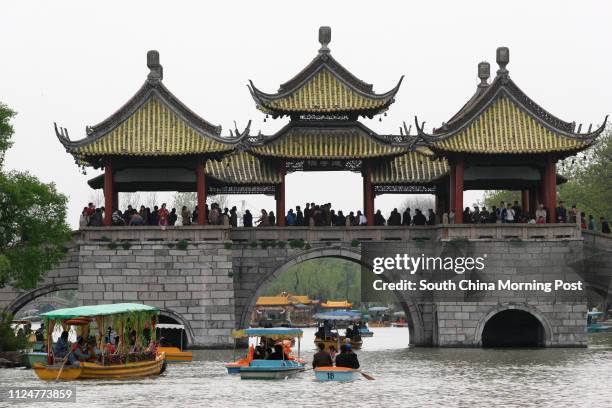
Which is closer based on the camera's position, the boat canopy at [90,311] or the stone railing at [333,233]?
the boat canopy at [90,311]

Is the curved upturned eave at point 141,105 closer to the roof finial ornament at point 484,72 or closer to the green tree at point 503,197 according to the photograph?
the roof finial ornament at point 484,72

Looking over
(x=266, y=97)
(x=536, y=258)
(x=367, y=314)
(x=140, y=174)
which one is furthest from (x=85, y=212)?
(x=367, y=314)

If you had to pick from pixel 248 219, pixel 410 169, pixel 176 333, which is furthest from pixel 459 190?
pixel 176 333

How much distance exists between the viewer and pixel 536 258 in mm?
51219

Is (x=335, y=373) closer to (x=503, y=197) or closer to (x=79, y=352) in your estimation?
(x=79, y=352)

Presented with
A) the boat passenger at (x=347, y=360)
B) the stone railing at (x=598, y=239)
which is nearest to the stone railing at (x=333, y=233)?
the stone railing at (x=598, y=239)

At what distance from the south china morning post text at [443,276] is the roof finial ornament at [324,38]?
28.3 ft

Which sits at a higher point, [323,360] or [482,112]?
[482,112]

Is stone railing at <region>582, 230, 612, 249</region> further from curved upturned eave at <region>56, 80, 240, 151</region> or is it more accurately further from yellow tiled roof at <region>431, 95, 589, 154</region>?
curved upturned eave at <region>56, 80, 240, 151</region>

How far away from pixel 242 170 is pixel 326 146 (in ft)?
11.6

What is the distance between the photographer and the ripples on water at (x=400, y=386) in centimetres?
3259

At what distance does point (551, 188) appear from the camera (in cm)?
5209

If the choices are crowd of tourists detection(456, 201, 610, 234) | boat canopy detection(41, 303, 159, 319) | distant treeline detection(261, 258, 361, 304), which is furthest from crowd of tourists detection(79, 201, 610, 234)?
distant treeline detection(261, 258, 361, 304)

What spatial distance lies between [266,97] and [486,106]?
8.27 metres
